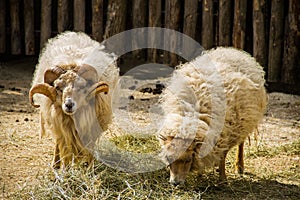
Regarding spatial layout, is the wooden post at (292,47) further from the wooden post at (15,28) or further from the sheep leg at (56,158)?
the wooden post at (15,28)

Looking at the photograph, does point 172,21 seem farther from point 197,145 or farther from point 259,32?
point 197,145

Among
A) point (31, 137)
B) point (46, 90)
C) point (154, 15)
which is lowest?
point (31, 137)

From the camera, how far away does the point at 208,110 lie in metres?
5.82

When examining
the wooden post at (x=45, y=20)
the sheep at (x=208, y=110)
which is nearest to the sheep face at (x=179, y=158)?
the sheep at (x=208, y=110)

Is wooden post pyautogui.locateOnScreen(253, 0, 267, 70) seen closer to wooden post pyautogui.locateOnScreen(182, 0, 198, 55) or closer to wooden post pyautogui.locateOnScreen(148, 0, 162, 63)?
wooden post pyautogui.locateOnScreen(182, 0, 198, 55)

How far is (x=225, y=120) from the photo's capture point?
19.4ft

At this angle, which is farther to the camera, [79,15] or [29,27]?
[29,27]

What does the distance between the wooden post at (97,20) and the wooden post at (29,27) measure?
4.40ft

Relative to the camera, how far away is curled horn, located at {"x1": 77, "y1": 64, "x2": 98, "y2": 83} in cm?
598

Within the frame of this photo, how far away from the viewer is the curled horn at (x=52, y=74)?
19.7 feet

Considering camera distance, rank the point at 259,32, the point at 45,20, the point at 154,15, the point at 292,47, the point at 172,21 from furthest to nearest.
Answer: the point at 45,20 < the point at 154,15 < the point at 172,21 < the point at 259,32 < the point at 292,47

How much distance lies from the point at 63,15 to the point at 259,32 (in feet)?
12.3

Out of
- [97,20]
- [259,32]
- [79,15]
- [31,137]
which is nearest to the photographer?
[31,137]

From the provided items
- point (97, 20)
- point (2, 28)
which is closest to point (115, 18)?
point (97, 20)
